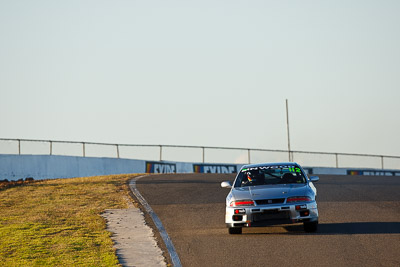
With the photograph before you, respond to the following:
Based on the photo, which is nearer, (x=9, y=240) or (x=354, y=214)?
(x=9, y=240)

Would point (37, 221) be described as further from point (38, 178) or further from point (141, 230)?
point (38, 178)

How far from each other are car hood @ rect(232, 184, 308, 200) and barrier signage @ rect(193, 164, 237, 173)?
32.2 m

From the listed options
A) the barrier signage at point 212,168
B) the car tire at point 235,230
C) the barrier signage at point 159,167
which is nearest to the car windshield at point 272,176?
the car tire at point 235,230

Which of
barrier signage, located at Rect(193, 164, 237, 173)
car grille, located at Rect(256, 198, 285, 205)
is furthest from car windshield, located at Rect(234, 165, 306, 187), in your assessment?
barrier signage, located at Rect(193, 164, 237, 173)

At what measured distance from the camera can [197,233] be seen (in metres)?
13.8

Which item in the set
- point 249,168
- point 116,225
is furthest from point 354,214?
point 116,225

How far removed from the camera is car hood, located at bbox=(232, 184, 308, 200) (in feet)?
42.8

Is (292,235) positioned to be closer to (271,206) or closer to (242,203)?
(271,206)

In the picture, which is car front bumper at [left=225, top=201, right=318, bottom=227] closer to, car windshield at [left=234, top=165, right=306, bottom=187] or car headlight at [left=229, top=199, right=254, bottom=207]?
car headlight at [left=229, top=199, right=254, bottom=207]

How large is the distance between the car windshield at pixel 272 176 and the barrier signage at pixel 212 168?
31201mm

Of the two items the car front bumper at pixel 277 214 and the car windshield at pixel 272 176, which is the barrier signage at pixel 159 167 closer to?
the car windshield at pixel 272 176

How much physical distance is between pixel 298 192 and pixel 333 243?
1.54 metres

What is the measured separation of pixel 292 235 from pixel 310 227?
0.39 m

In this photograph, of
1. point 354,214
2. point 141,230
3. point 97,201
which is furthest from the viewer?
point 97,201
